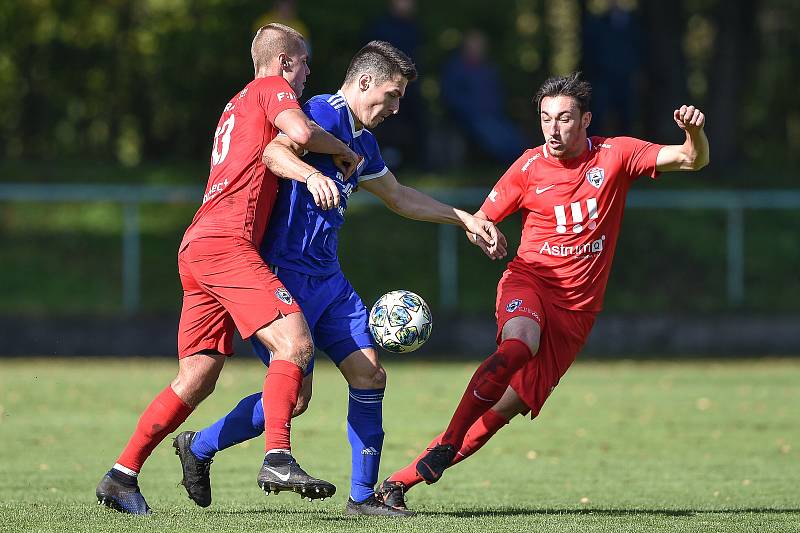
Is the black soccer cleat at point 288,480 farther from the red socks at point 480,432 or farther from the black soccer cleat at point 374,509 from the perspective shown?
the red socks at point 480,432

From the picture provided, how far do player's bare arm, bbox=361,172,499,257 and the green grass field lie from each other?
1.53 meters

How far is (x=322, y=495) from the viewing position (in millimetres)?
6680

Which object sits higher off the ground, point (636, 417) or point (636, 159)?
point (636, 159)

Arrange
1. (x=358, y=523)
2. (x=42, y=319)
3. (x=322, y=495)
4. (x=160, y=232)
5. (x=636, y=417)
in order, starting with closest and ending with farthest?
1. (x=322, y=495)
2. (x=358, y=523)
3. (x=636, y=417)
4. (x=42, y=319)
5. (x=160, y=232)

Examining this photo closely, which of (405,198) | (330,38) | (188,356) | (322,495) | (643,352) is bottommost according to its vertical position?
(643,352)

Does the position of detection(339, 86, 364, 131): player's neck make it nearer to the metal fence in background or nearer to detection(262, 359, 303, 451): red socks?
detection(262, 359, 303, 451): red socks

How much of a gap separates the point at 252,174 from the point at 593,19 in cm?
1599

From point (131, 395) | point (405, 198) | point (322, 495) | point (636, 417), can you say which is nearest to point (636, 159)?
point (405, 198)

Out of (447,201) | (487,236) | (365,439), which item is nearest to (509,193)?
(487,236)

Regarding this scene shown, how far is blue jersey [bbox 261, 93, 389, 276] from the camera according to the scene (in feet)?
24.6

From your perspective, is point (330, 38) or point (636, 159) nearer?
point (636, 159)

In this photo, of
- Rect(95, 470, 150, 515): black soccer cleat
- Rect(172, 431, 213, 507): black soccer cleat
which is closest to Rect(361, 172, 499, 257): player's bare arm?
Rect(172, 431, 213, 507): black soccer cleat

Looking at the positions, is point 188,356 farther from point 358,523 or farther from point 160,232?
point 160,232

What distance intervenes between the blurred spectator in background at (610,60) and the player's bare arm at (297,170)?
15407 millimetres
